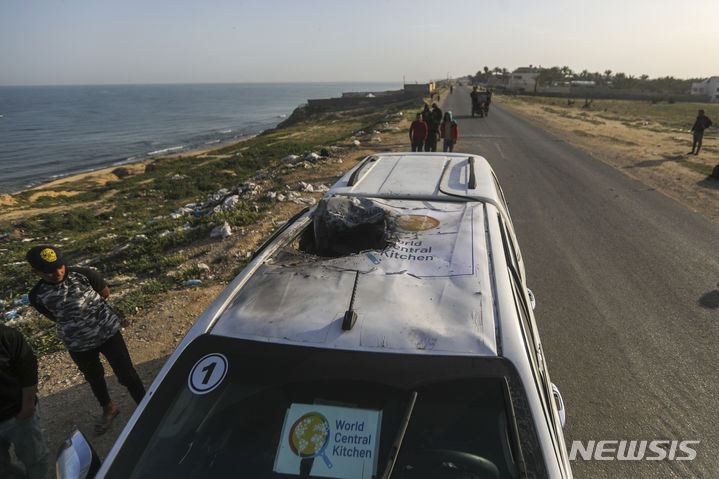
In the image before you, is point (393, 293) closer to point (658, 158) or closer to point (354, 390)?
point (354, 390)

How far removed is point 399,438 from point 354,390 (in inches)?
10.9

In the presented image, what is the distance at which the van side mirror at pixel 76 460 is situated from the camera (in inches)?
65.2

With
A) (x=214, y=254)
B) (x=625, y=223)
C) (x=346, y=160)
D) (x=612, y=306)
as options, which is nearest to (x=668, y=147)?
(x=625, y=223)

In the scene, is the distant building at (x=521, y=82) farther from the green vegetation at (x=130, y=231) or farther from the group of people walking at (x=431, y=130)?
the green vegetation at (x=130, y=231)

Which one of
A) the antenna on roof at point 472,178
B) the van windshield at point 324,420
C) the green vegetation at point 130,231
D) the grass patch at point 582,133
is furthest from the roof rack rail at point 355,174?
the grass patch at point 582,133

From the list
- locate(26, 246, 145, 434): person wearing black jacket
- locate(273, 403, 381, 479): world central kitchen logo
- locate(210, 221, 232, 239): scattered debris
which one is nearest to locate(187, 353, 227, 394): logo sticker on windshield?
locate(273, 403, 381, 479): world central kitchen logo

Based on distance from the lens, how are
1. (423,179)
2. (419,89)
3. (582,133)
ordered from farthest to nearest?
(419,89) → (582,133) → (423,179)

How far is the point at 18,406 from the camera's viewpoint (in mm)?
2631

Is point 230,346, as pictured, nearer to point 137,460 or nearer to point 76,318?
point 137,460

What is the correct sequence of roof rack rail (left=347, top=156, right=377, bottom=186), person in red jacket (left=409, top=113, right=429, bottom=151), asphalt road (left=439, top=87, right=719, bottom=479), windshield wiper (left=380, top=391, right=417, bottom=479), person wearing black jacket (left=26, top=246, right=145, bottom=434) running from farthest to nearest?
person in red jacket (left=409, top=113, right=429, bottom=151) → roof rack rail (left=347, top=156, right=377, bottom=186) → asphalt road (left=439, top=87, right=719, bottom=479) → person wearing black jacket (left=26, top=246, right=145, bottom=434) → windshield wiper (left=380, top=391, right=417, bottom=479)

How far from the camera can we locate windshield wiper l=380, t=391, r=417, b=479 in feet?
4.83

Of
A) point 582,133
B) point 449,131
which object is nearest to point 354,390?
point 449,131

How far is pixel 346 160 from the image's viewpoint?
14570mm

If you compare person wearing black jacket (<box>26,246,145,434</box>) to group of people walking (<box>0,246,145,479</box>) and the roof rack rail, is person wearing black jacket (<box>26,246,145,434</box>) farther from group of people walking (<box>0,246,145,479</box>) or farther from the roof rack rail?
the roof rack rail
